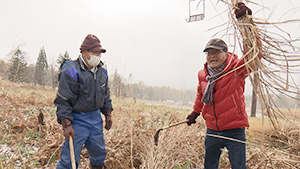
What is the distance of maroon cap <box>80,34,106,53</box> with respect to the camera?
1.96 m

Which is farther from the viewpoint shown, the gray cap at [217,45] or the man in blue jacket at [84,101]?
the man in blue jacket at [84,101]

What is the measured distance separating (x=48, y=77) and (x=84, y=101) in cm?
5787

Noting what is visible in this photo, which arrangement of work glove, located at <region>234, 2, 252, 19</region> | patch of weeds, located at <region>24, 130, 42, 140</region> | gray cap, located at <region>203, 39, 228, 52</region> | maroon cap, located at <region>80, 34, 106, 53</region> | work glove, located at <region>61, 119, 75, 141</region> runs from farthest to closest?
patch of weeds, located at <region>24, 130, 42, 140</region>
maroon cap, located at <region>80, 34, 106, 53</region>
work glove, located at <region>61, 119, 75, 141</region>
gray cap, located at <region>203, 39, 228, 52</region>
work glove, located at <region>234, 2, 252, 19</region>

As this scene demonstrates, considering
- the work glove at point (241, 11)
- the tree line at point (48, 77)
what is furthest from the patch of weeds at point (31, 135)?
the work glove at point (241, 11)

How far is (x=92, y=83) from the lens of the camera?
1.94 meters

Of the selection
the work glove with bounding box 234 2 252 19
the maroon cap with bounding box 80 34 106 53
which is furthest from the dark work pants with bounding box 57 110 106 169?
the work glove with bounding box 234 2 252 19

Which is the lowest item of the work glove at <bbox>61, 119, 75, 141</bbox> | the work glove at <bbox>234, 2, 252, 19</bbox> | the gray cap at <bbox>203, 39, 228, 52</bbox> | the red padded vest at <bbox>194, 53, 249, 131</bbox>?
the work glove at <bbox>61, 119, 75, 141</bbox>

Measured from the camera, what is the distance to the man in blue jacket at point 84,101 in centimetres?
175

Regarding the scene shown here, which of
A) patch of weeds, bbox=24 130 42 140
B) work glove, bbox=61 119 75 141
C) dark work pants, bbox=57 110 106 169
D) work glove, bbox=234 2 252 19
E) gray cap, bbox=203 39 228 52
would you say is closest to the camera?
work glove, bbox=234 2 252 19

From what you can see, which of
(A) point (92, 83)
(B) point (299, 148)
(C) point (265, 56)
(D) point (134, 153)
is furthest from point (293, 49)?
(D) point (134, 153)

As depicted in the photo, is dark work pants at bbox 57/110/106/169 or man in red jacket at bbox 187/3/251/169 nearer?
man in red jacket at bbox 187/3/251/169

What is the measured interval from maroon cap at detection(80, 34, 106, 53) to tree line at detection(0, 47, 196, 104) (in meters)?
0.55

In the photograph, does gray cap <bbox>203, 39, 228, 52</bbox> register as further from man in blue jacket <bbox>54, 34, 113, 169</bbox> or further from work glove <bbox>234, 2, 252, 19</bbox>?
man in blue jacket <bbox>54, 34, 113, 169</bbox>

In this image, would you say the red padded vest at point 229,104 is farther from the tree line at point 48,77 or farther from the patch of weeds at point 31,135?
the patch of weeds at point 31,135
